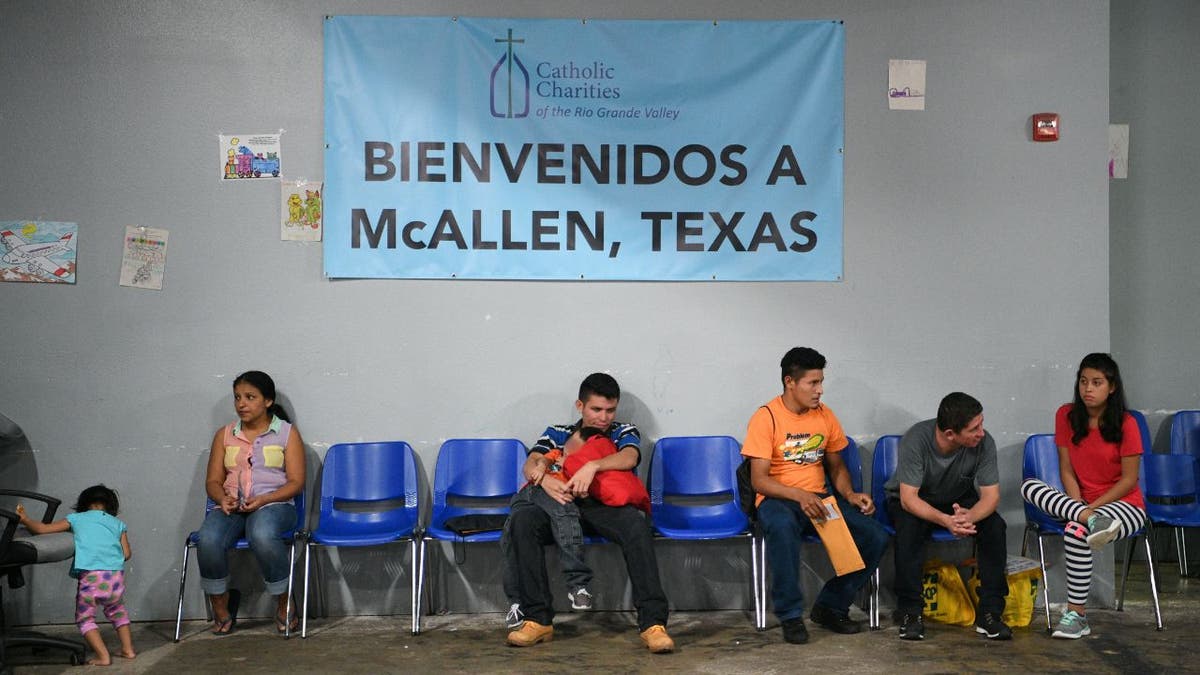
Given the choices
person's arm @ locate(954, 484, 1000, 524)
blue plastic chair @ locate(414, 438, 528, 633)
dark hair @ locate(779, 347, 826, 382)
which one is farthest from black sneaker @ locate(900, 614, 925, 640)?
blue plastic chair @ locate(414, 438, 528, 633)

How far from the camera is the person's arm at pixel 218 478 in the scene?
5070mm

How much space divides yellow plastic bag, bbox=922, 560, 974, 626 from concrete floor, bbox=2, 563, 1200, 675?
0.08 meters

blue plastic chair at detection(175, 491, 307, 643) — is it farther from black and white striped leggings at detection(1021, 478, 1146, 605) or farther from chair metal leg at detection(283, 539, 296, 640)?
black and white striped leggings at detection(1021, 478, 1146, 605)

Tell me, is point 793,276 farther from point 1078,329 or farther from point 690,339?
point 1078,329

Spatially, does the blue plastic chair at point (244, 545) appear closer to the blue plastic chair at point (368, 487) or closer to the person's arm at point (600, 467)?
Result: the blue plastic chair at point (368, 487)

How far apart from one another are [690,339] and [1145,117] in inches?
125

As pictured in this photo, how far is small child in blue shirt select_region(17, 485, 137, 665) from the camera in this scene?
4.62m

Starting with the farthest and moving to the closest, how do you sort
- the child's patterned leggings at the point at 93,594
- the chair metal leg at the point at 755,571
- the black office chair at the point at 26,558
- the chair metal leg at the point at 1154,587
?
the chair metal leg at the point at 755,571
the chair metal leg at the point at 1154,587
the child's patterned leggings at the point at 93,594
the black office chair at the point at 26,558

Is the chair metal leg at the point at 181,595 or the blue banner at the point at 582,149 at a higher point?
the blue banner at the point at 582,149

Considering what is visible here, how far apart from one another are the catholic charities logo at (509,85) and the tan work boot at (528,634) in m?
2.48

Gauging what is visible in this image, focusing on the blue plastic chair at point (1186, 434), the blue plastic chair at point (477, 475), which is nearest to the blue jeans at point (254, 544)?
the blue plastic chair at point (477, 475)

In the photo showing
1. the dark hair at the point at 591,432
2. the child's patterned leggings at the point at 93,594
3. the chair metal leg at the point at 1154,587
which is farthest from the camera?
the dark hair at the point at 591,432

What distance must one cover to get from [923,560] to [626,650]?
1434 millimetres

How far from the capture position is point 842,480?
204 inches
